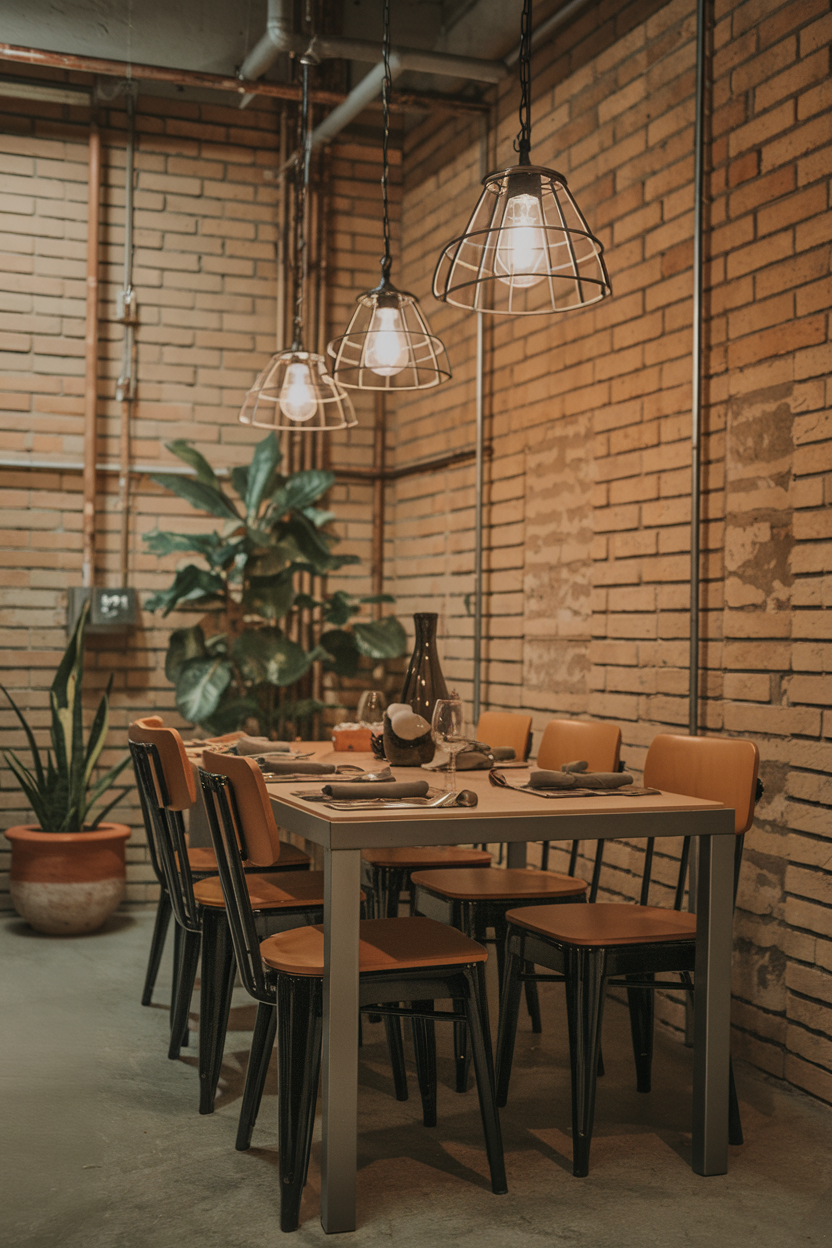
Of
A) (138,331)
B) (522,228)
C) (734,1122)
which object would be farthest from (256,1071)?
(138,331)

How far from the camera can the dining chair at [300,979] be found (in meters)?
2.31

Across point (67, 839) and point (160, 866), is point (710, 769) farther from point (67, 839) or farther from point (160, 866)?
point (67, 839)

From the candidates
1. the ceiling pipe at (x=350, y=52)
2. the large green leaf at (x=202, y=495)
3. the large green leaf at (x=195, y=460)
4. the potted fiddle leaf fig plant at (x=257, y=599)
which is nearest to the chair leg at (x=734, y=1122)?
the potted fiddle leaf fig plant at (x=257, y=599)

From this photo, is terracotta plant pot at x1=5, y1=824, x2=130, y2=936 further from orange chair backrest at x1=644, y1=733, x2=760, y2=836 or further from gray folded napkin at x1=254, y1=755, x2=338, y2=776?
orange chair backrest at x1=644, y1=733, x2=760, y2=836

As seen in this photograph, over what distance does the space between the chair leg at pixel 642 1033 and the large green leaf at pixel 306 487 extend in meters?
2.65

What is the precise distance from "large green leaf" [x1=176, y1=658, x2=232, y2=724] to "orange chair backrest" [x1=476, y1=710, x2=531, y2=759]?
1.33 metres

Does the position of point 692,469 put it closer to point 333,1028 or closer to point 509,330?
point 509,330

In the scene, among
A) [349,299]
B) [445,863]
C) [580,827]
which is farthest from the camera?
[349,299]

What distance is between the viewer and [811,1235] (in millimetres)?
2268

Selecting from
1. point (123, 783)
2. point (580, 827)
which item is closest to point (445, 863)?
point (580, 827)

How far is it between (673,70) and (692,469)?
1.28 meters

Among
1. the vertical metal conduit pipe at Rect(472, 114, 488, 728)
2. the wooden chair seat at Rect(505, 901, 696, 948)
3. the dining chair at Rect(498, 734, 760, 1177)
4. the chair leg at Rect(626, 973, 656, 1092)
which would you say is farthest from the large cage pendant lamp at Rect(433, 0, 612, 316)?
the vertical metal conduit pipe at Rect(472, 114, 488, 728)

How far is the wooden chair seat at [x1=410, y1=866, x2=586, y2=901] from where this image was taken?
9.89 ft

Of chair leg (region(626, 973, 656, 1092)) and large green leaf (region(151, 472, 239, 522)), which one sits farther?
large green leaf (region(151, 472, 239, 522))
